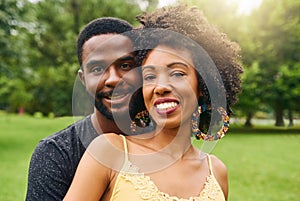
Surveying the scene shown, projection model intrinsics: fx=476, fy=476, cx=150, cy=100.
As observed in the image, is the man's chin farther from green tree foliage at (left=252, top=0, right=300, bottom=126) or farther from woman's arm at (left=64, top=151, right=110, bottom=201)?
green tree foliage at (left=252, top=0, right=300, bottom=126)

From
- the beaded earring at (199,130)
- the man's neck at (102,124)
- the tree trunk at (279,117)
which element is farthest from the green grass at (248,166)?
the tree trunk at (279,117)

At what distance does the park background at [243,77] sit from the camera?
35.9ft

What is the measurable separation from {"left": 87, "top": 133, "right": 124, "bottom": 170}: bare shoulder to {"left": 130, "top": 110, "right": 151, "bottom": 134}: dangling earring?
0.18 m

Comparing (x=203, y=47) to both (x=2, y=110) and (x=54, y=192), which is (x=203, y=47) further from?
(x=2, y=110)

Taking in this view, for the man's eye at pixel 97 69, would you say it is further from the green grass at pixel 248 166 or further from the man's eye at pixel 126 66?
the green grass at pixel 248 166

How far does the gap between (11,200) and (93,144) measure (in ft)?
21.8

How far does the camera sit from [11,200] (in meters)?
7.78

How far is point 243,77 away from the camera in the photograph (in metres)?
11.7

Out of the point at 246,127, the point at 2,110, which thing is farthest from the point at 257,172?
the point at 2,110

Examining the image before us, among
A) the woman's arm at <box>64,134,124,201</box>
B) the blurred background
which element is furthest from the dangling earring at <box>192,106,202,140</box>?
the blurred background

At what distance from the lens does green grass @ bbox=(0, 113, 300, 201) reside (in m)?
8.65

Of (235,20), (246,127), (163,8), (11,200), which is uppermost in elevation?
(235,20)

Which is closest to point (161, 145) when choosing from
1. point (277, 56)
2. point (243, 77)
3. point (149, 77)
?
point (149, 77)

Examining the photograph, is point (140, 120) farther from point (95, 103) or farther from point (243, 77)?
point (243, 77)
